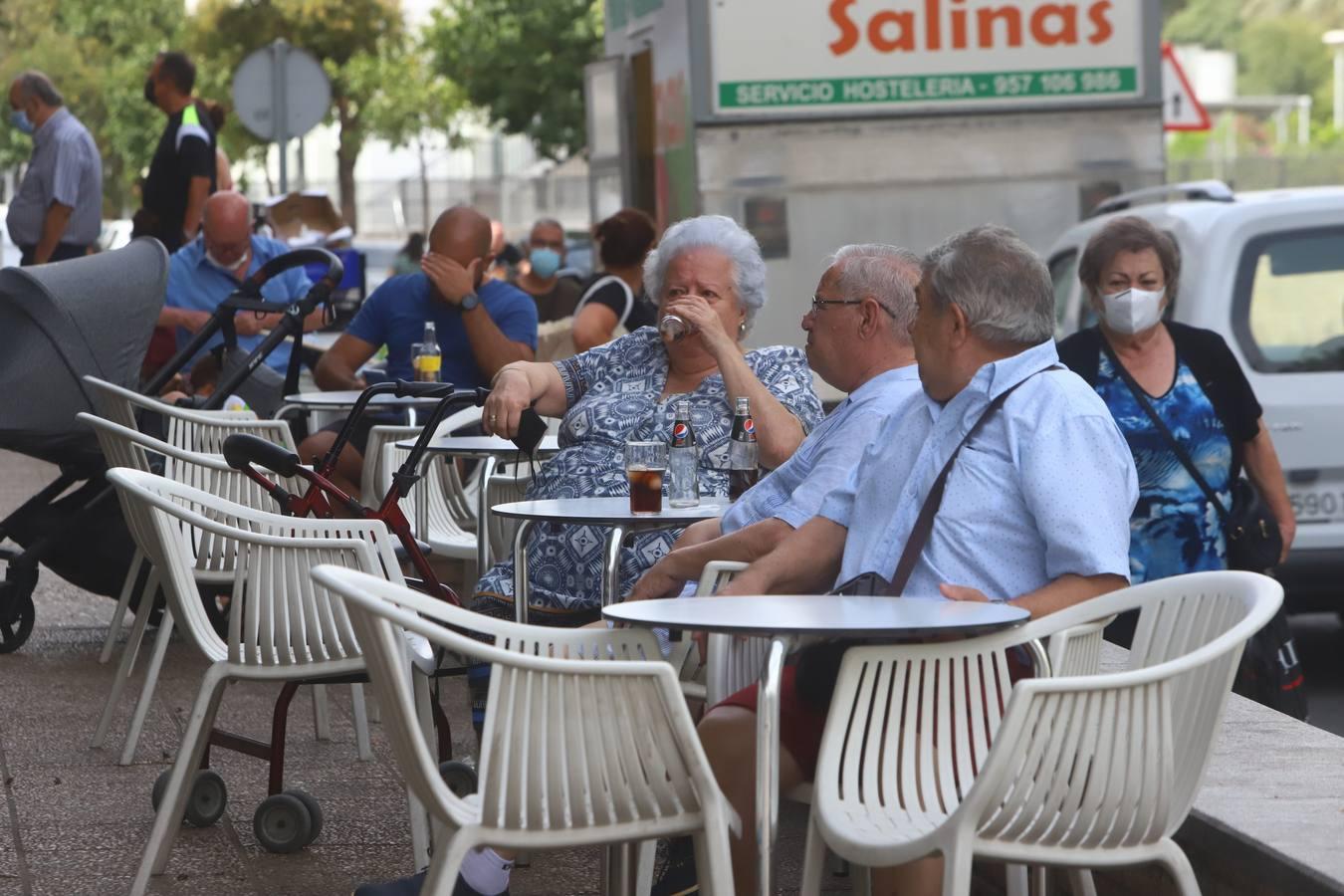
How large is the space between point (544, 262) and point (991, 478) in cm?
1336

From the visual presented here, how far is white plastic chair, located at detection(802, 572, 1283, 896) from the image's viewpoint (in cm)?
332

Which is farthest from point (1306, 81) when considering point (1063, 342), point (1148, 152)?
point (1063, 342)

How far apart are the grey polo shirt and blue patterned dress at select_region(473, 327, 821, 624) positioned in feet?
21.0

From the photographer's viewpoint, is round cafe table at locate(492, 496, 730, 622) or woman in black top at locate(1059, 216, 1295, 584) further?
woman in black top at locate(1059, 216, 1295, 584)

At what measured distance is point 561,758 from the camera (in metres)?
3.40

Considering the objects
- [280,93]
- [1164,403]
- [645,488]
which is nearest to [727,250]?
[645,488]

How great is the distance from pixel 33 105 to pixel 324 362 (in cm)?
368

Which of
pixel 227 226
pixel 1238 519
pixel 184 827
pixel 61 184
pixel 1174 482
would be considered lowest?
pixel 184 827

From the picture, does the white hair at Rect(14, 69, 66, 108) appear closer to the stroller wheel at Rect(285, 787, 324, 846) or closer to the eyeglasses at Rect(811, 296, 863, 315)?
the stroller wheel at Rect(285, 787, 324, 846)

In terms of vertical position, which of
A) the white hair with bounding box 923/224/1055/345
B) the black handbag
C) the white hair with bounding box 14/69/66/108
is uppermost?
the white hair with bounding box 14/69/66/108

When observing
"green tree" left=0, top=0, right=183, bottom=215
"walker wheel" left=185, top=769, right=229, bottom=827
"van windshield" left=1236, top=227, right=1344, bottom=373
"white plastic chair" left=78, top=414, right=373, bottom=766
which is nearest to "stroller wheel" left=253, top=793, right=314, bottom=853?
"walker wheel" left=185, top=769, right=229, bottom=827

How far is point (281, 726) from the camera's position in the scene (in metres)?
5.32

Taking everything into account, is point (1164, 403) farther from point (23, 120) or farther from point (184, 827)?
point (23, 120)

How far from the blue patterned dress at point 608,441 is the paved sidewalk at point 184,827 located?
0.66 metres
